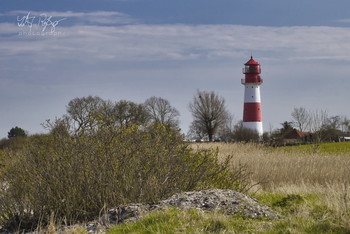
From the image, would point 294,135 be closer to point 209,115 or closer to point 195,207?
point 209,115

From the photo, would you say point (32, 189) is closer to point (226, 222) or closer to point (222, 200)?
point (222, 200)

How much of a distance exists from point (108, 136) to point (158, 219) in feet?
9.50

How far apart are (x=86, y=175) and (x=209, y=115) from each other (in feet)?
151

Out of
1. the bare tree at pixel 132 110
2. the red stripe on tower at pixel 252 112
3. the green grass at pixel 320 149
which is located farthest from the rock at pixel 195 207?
the red stripe on tower at pixel 252 112

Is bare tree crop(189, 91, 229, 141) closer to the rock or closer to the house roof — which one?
the house roof

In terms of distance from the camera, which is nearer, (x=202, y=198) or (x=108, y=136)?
(x=202, y=198)

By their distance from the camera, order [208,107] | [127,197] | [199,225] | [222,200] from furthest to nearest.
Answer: [208,107] → [127,197] → [222,200] → [199,225]

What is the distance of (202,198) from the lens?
827 cm

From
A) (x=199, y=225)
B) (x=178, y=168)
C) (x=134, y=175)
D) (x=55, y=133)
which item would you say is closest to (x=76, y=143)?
(x=55, y=133)

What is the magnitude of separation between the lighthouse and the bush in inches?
1559

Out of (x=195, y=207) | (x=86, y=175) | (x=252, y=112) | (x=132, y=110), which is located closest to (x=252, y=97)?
(x=252, y=112)

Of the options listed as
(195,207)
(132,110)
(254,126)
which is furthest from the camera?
(254,126)

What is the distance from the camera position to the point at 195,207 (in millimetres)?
7875

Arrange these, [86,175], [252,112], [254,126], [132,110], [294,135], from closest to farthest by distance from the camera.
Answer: [86,175]
[132,110]
[254,126]
[252,112]
[294,135]
